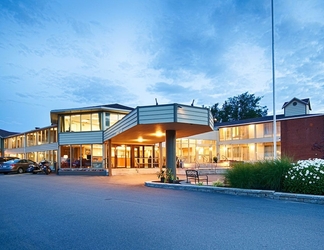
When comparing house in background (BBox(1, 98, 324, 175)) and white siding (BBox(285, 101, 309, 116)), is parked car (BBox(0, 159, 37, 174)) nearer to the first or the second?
house in background (BBox(1, 98, 324, 175))

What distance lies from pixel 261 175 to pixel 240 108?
5640 centimetres

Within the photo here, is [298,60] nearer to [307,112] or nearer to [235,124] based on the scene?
[307,112]

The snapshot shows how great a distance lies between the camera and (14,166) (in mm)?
26422

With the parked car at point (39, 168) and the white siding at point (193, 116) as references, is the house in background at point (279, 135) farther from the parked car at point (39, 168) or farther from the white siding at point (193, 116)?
the parked car at point (39, 168)

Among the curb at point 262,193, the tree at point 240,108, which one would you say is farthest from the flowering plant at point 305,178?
the tree at point 240,108

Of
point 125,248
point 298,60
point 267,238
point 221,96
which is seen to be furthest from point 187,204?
point 221,96

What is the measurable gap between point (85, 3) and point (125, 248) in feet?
61.8

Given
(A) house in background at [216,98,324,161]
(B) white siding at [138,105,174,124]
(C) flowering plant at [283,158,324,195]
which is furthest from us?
(A) house in background at [216,98,324,161]

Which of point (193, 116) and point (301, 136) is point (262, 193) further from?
point (301, 136)

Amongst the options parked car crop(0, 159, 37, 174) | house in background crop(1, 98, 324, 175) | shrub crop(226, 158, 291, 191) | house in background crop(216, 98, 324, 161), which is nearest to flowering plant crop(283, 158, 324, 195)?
shrub crop(226, 158, 291, 191)

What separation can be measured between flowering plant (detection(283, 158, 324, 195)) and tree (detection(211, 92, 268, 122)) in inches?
2131

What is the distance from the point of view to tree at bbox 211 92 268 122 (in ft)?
208

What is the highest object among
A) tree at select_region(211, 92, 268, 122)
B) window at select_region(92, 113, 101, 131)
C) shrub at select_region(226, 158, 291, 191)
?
tree at select_region(211, 92, 268, 122)

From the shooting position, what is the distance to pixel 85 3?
62.6 feet
